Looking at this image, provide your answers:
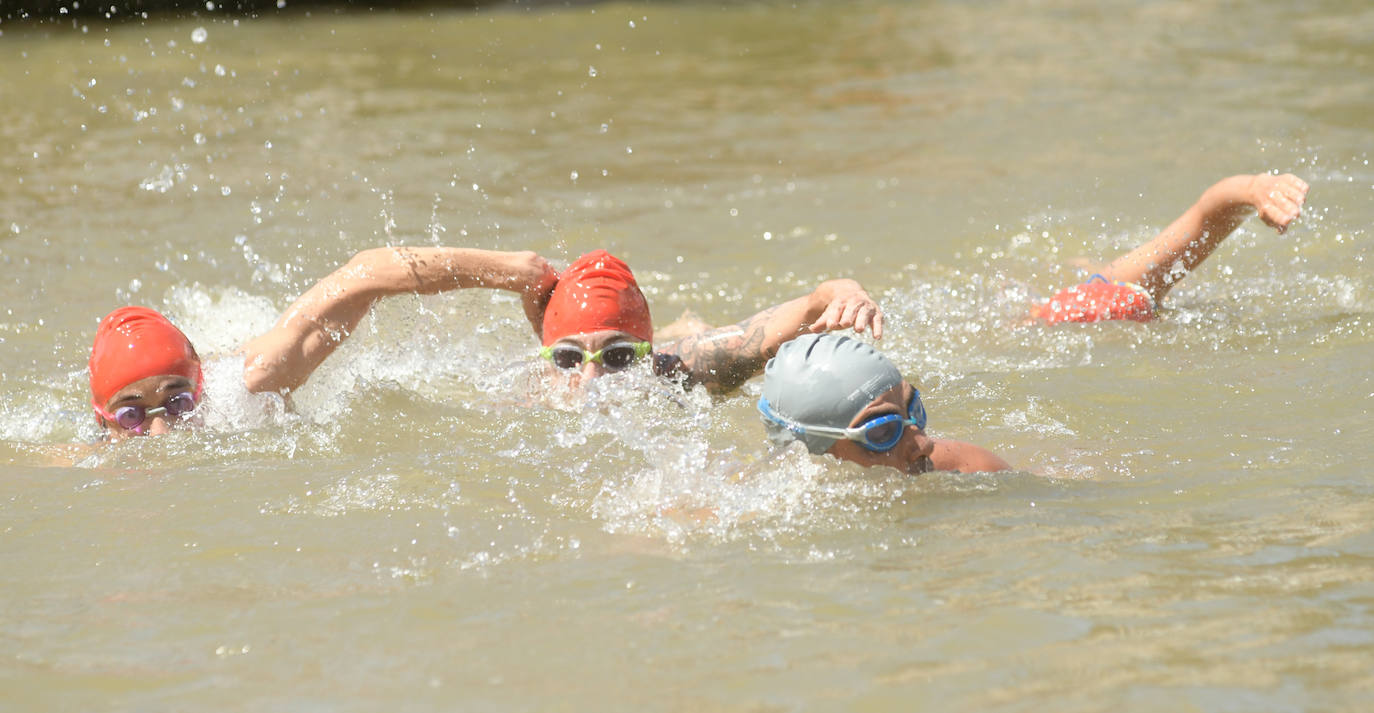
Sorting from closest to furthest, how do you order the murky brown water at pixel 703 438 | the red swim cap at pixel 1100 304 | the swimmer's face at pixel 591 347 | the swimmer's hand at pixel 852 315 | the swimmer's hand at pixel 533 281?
the murky brown water at pixel 703 438
the swimmer's hand at pixel 852 315
the swimmer's face at pixel 591 347
the swimmer's hand at pixel 533 281
the red swim cap at pixel 1100 304

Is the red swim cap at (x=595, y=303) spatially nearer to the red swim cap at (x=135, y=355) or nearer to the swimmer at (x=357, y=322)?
the swimmer at (x=357, y=322)

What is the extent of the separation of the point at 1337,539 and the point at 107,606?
347 centimetres

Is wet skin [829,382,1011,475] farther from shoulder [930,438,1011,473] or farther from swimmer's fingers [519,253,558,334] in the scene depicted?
swimmer's fingers [519,253,558,334]

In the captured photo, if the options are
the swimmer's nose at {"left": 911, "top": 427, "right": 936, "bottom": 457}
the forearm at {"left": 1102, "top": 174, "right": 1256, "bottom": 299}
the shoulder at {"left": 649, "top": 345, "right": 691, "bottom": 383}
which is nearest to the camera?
the swimmer's nose at {"left": 911, "top": 427, "right": 936, "bottom": 457}

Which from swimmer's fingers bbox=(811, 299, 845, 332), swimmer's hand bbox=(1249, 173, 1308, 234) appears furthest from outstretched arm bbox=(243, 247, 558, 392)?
swimmer's hand bbox=(1249, 173, 1308, 234)

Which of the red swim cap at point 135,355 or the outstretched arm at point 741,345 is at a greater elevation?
the red swim cap at point 135,355

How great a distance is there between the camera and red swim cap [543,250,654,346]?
5.27 metres

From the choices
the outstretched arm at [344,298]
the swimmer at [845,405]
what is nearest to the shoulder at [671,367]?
the outstretched arm at [344,298]

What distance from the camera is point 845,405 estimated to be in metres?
4.01

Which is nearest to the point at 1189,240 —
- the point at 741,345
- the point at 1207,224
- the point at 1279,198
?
the point at 1207,224

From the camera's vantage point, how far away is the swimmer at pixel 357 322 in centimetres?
525

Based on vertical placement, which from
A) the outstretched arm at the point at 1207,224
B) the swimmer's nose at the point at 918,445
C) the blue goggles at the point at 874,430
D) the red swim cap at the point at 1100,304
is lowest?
the swimmer's nose at the point at 918,445

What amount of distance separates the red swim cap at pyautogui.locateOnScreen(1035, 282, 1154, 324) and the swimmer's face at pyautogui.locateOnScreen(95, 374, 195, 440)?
13.1 feet

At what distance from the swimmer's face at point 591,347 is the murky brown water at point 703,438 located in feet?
0.35
